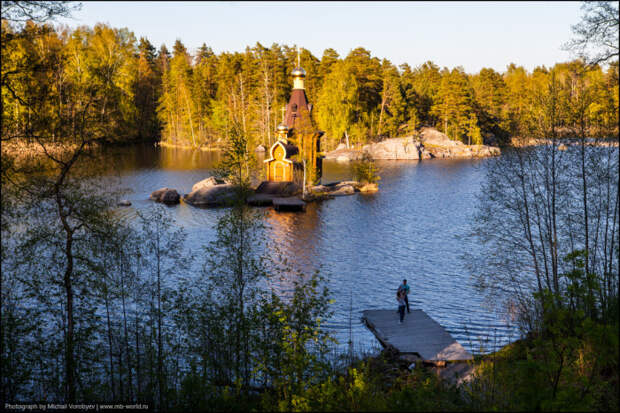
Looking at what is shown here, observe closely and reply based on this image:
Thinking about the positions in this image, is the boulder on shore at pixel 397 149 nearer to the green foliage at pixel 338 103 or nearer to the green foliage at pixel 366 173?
the green foliage at pixel 338 103

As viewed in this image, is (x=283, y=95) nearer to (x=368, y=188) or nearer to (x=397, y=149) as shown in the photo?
(x=397, y=149)

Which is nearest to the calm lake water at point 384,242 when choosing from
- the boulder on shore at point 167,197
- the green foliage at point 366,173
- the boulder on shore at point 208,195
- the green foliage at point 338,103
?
the boulder on shore at point 167,197

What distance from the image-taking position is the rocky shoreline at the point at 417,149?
75075 millimetres

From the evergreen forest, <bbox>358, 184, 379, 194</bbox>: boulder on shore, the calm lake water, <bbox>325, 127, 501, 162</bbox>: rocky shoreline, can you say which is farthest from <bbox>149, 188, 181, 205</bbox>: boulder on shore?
<bbox>325, 127, 501, 162</bbox>: rocky shoreline

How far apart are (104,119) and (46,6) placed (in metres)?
3.20

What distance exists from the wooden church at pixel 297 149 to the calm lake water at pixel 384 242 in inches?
190

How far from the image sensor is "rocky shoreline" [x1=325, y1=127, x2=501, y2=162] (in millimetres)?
75075

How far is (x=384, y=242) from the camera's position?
95.5 ft

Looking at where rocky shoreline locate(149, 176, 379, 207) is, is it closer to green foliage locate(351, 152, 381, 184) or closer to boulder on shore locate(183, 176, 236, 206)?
boulder on shore locate(183, 176, 236, 206)

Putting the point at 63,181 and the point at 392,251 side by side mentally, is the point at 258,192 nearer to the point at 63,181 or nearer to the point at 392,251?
the point at 392,251

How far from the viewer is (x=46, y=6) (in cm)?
1084

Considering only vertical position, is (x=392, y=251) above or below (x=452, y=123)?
below

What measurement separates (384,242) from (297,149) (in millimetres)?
19460

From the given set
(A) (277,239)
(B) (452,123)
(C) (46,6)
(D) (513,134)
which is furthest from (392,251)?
(B) (452,123)
